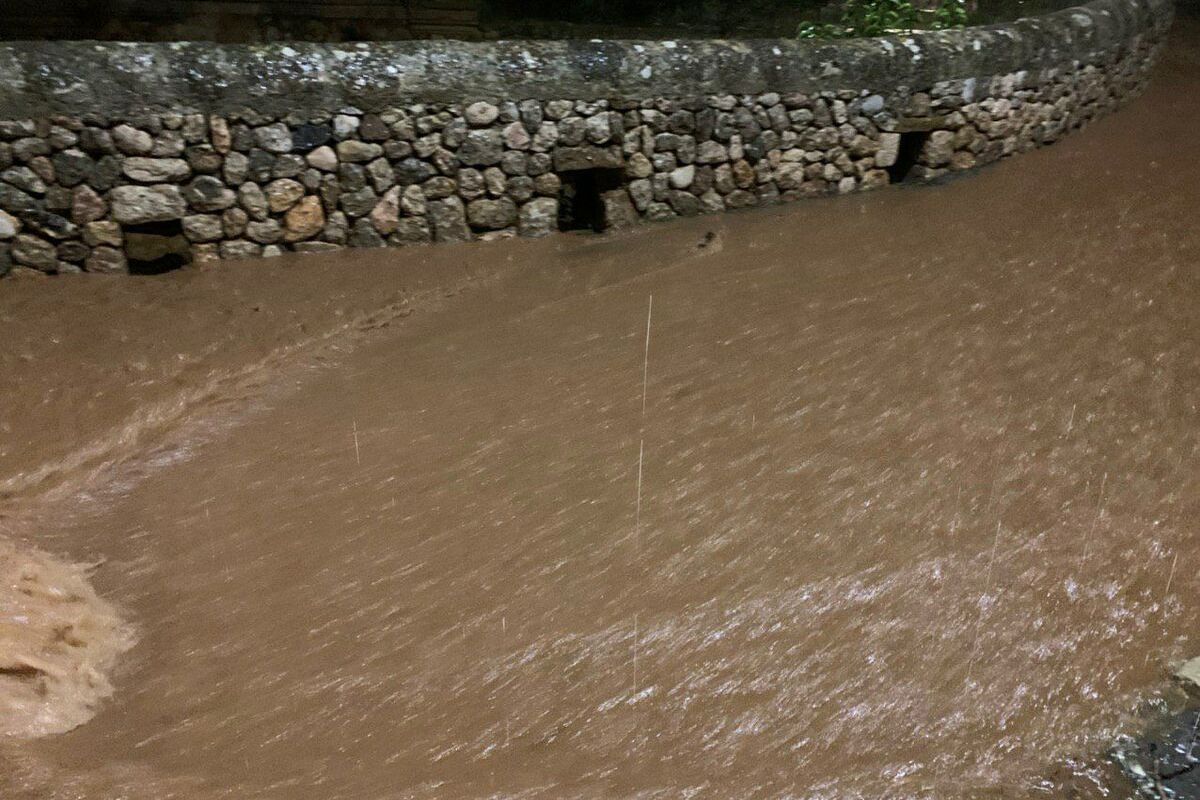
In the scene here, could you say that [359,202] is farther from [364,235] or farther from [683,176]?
[683,176]

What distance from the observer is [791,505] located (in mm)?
3514

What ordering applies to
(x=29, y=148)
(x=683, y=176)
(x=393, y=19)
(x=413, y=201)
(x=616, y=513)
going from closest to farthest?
(x=616, y=513) < (x=29, y=148) < (x=413, y=201) < (x=683, y=176) < (x=393, y=19)

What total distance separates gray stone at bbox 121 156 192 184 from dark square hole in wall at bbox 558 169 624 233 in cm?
209

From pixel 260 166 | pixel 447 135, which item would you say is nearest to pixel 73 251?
pixel 260 166

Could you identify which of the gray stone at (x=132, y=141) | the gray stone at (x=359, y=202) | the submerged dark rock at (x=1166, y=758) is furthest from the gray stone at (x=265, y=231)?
the submerged dark rock at (x=1166, y=758)

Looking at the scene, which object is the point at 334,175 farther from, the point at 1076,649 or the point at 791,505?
the point at 1076,649

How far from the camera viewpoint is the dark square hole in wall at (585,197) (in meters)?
5.79

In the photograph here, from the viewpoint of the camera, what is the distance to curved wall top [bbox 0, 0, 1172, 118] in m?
4.61

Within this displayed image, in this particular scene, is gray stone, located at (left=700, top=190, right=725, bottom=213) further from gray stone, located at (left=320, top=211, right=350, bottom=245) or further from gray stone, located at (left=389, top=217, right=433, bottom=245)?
gray stone, located at (left=320, top=211, right=350, bottom=245)

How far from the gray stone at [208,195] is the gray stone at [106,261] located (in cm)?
45

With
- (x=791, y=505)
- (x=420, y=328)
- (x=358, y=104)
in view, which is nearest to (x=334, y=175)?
(x=358, y=104)

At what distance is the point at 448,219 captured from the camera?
5488mm

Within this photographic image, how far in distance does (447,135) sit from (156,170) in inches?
59.8

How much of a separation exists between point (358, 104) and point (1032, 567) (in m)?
3.99
